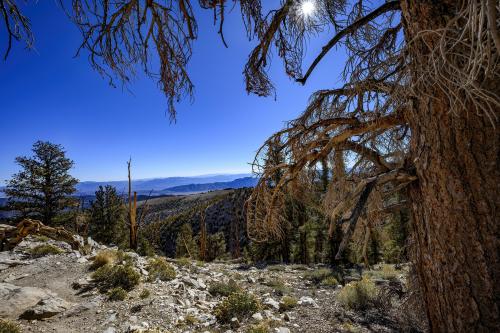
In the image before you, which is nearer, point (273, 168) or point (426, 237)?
point (426, 237)

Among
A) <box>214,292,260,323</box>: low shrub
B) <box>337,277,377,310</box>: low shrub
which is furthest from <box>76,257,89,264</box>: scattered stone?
<box>337,277,377,310</box>: low shrub

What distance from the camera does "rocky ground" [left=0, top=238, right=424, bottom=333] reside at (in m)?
5.81

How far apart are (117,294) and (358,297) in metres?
6.36

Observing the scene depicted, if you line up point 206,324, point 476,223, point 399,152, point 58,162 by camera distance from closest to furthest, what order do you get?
point 476,223, point 399,152, point 206,324, point 58,162

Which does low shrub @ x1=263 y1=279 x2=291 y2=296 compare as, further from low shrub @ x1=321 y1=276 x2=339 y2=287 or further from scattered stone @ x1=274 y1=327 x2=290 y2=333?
scattered stone @ x1=274 y1=327 x2=290 y2=333

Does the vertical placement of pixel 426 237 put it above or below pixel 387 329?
above

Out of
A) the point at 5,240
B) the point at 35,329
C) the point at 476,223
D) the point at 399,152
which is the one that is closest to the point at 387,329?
the point at 399,152

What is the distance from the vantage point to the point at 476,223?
6.24 ft

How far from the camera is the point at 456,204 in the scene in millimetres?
1967

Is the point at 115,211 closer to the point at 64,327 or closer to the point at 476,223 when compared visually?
the point at 64,327

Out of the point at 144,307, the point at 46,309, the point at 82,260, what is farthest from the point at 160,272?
the point at 46,309

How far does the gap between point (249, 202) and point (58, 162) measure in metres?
28.5

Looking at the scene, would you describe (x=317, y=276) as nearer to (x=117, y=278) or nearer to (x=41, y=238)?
(x=117, y=278)

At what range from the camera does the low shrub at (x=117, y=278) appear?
25.4ft
